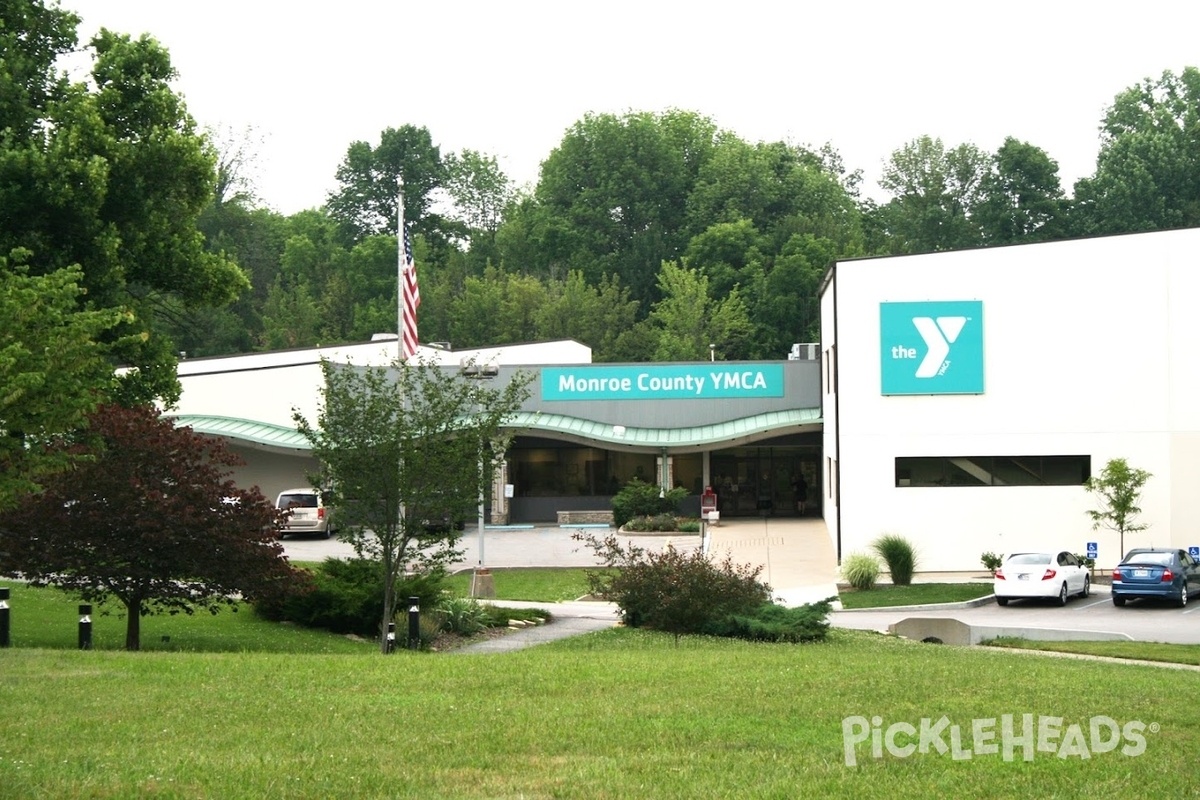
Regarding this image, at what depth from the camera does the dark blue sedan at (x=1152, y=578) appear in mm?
30766

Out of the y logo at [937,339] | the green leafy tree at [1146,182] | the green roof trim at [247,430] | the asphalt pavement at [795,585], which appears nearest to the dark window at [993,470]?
the y logo at [937,339]

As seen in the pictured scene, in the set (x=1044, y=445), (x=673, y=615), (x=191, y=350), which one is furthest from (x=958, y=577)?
(x=191, y=350)

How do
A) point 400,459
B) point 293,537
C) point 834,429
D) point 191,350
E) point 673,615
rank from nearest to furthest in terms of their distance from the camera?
point 400,459, point 673,615, point 834,429, point 293,537, point 191,350

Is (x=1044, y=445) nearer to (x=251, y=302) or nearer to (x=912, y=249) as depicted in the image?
(x=912, y=249)

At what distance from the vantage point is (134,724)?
11344 millimetres

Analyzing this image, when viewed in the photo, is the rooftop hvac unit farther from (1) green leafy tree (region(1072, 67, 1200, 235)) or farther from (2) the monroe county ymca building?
(1) green leafy tree (region(1072, 67, 1200, 235))

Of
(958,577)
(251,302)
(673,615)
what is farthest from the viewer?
(251,302)

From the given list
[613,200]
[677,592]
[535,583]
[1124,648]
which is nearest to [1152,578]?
[1124,648]

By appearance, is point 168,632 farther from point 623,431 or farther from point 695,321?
point 695,321

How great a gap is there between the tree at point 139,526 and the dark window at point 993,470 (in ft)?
72.8

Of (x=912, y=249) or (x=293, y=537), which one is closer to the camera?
(x=293, y=537)

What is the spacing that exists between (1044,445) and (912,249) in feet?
208

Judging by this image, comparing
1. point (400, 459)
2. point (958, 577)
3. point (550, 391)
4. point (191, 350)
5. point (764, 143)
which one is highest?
point (764, 143)

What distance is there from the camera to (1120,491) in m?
35.8
